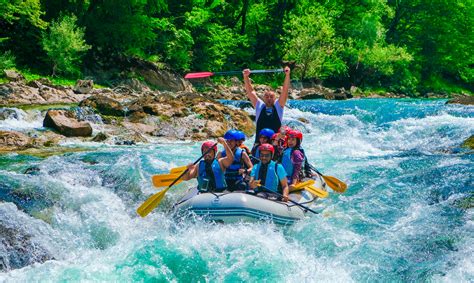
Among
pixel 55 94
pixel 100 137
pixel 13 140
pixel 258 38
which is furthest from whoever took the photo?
pixel 258 38

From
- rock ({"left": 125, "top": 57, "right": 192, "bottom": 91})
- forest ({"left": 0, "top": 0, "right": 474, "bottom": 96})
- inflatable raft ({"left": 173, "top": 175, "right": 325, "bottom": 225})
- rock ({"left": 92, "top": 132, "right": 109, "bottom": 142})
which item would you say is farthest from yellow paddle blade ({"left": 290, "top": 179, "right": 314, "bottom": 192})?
rock ({"left": 125, "top": 57, "right": 192, "bottom": 91})

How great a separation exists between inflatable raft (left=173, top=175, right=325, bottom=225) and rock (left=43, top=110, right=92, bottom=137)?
6.73 m

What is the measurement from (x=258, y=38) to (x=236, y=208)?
29.7 m

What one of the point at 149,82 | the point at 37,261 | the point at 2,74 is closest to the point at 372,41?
the point at 149,82

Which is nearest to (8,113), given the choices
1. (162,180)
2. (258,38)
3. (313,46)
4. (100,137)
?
(100,137)

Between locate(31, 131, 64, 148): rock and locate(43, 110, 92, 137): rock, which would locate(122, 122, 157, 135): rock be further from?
locate(31, 131, 64, 148): rock

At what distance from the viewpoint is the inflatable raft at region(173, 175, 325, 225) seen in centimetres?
591

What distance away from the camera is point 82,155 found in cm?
996

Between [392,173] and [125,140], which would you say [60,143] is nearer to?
[125,140]

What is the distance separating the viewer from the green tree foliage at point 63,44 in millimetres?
21078

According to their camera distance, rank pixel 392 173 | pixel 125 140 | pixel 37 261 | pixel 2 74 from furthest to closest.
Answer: pixel 2 74 → pixel 125 140 → pixel 392 173 → pixel 37 261

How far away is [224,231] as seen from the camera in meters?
5.82

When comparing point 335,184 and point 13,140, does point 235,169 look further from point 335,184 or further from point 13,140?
point 13,140

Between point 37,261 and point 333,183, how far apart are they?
15.1ft
